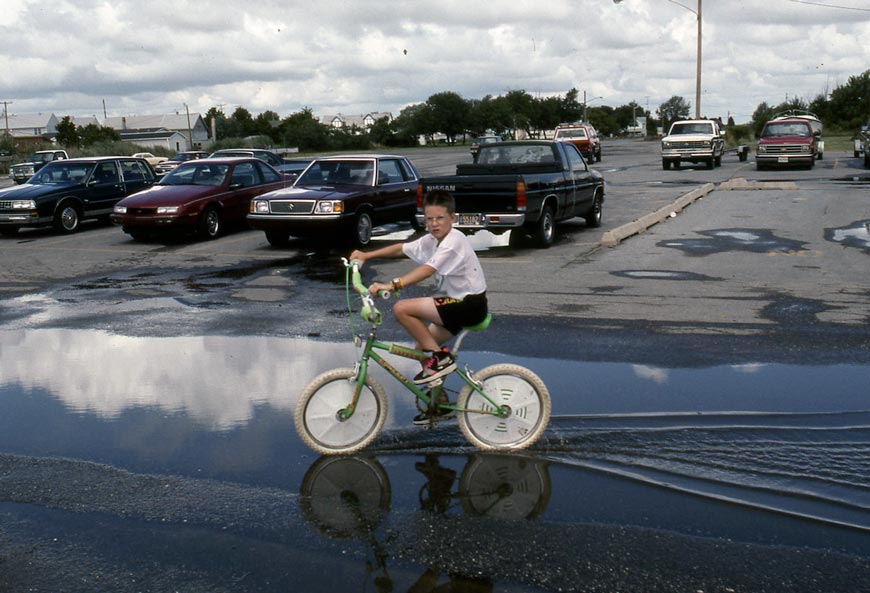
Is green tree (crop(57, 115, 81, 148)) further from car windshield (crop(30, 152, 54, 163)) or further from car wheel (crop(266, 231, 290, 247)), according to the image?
car wheel (crop(266, 231, 290, 247))

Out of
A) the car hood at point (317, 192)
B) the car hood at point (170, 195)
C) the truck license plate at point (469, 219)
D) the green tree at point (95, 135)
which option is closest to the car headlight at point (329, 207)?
the car hood at point (317, 192)

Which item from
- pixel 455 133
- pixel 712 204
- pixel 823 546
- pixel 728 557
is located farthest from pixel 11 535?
pixel 455 133

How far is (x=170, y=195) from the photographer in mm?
17688

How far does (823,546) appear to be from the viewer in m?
4.12

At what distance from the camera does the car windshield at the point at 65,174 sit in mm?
20953

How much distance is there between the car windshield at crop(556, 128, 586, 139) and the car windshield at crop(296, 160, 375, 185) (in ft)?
103

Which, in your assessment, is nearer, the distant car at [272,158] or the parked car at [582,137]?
the distant car at [272,158]

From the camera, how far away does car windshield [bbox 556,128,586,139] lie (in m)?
46.8

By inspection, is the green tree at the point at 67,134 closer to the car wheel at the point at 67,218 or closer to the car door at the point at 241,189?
the car wheel at the point at 67,218

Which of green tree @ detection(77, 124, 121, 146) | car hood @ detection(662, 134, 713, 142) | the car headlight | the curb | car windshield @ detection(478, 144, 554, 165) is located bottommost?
the curb

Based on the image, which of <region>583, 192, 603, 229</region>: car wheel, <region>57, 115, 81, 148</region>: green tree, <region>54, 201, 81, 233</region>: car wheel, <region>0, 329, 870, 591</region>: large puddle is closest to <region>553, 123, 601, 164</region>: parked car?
<region>583, 192, 603, 229</region>: car wheel

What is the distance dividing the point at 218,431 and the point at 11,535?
170 centimetres

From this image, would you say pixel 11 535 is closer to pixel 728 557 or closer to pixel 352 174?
pixel 728 557

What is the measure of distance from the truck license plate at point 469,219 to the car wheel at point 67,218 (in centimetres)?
1020
